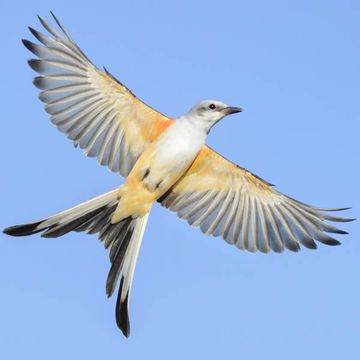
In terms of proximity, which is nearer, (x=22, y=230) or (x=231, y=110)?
(x=22, y=230)

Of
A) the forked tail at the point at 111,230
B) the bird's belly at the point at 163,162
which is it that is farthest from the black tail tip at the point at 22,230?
the bird's belly at the point at 163,162

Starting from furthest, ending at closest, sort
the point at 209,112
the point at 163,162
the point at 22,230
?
1. the point at 209,112
2. the point at 163,162
3. the point at 22,230

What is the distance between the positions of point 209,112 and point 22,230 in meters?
2.91

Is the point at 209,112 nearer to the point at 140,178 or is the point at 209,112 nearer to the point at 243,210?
the point at 140,178

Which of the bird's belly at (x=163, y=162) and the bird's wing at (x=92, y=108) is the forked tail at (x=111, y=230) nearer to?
the bird's belly at (x=163, y=162)

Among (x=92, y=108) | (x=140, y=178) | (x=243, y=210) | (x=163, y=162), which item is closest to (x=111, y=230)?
(x=140, y=178)

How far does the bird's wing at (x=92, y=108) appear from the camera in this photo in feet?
34.1

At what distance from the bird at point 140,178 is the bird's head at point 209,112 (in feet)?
0.04

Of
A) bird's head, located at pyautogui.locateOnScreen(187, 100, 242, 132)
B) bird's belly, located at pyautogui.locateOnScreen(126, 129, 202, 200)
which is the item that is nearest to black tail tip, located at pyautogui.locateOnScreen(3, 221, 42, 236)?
bird's belly, located at pyautogui.locateOnScreen(126, 129, 202, 200)

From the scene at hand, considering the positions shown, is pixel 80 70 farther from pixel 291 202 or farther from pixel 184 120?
pixel 291 202

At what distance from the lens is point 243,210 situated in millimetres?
11383

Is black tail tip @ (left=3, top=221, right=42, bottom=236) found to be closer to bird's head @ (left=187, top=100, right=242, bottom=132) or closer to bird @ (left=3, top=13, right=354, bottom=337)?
bird @ (left=3, top=13, right=354, bottom=337)

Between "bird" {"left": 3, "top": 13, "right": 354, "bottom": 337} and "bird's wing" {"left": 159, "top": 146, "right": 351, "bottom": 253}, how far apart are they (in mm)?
14

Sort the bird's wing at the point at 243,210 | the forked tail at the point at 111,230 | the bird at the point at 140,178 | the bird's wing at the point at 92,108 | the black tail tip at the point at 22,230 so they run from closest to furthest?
1. the black tail tip at the point at 22,230
2. the forked tail at the point at 111,230
3. the bird at the point at 140,178
4. the bird's wing at the point at 92,108
5. the bird's wing at the point at 243,210
